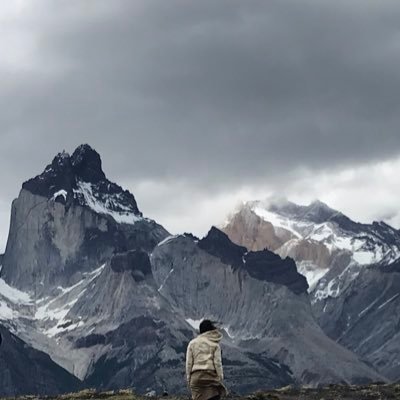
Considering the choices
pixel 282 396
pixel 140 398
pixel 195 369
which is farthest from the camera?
pixel 282 396

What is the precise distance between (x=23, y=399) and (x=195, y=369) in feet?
114

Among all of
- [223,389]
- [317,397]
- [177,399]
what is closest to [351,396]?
[317,397]

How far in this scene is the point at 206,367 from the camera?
42062 millimetres

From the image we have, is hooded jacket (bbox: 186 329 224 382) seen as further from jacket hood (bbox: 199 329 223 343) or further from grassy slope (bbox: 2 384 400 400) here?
grassy slope (bbox: 2 384 400 400)

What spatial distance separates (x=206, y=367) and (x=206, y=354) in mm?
460

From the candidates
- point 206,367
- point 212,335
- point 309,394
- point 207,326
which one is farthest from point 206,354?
point 309,394

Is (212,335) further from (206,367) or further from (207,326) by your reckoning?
(206,367)

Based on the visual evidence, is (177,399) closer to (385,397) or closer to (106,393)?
(106,393)

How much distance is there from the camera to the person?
138 ft

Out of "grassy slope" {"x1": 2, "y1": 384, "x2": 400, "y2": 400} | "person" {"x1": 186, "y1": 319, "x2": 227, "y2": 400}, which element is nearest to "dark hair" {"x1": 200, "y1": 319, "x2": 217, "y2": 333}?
"person" {"x1": 186, "y1": 319, "x2": 227, "y2": 400}

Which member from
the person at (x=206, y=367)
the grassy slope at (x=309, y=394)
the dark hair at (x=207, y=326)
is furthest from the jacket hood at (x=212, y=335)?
the grassy slope at (x=309, y=394)

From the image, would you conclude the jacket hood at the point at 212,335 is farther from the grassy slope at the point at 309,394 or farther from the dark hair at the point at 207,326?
the grassy slope at the point at 309,394

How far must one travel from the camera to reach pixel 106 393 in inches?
2916

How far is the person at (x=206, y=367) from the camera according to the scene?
42.0m
